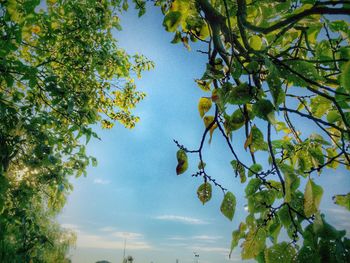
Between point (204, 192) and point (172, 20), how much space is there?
0.98 m

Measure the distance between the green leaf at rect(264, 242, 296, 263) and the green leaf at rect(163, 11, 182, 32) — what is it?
4.01 ft

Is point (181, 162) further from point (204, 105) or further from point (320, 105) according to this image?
point (320, 105)

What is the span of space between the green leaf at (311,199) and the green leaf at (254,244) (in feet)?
1.08

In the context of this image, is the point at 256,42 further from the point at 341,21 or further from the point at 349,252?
the point at 349,252

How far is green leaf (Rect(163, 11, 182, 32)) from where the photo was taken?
150cm

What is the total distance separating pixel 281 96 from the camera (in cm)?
88

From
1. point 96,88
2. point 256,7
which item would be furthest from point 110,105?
point 256,7

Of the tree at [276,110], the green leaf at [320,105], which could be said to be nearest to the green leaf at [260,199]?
the tree at [276,110]

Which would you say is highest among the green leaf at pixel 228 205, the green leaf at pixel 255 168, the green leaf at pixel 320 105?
the green leaf at pixel 320 105

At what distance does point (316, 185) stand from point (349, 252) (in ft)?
0.76

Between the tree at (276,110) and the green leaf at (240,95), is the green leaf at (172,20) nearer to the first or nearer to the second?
the tree at (276,110)

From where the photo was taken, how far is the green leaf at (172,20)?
1.50 meters

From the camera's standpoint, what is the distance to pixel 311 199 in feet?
2.90

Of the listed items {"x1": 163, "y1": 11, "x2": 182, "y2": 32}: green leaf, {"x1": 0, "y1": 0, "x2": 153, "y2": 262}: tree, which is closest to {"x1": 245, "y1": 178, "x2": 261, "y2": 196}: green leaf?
{"x1": 163, "y1": 11, "x2": 182, "y2": 32}: green leaf
